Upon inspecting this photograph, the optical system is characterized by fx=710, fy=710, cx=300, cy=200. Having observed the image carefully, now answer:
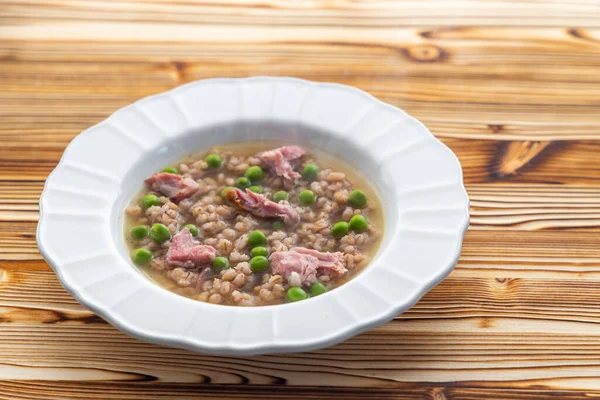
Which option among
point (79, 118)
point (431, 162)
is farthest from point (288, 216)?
point (79, 118)

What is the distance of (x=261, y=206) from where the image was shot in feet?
11.7

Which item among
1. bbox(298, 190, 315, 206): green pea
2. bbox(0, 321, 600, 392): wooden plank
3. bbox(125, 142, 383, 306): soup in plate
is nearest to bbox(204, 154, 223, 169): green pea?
bbox(125, 142, 383, 306): soup in plate

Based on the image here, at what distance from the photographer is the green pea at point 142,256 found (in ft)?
10.9

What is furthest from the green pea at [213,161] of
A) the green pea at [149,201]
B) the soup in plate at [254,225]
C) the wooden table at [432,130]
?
the wooden table at [432,130]

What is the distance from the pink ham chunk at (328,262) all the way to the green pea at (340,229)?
0.16m

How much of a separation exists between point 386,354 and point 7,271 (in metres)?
1.88

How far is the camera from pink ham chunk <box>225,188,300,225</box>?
3.54 metres

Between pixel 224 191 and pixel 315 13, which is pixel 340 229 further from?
pixel 315 13

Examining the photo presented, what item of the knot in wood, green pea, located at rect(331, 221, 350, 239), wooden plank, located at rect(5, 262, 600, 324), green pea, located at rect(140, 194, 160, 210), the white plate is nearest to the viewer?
the white plate

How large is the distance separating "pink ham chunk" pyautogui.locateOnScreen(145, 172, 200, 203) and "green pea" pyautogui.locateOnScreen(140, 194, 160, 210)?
0.26ft

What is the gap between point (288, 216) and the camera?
353 centimetres

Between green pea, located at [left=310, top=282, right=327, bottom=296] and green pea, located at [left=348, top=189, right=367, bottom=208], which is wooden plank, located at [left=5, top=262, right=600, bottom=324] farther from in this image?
green pea, located at [left=348, top=189, right=367, bottom=208]

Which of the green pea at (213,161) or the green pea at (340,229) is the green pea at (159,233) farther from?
the green pea at (340,229)

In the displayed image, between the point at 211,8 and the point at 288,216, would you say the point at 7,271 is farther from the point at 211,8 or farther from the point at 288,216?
the point at 211,8
